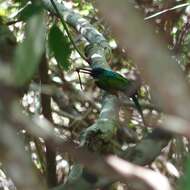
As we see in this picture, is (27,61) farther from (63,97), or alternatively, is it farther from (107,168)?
(63,97)

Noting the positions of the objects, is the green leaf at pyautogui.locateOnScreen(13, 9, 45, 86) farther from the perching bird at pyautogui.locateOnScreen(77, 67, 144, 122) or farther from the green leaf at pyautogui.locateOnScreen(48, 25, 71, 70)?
the perching bird at pyautogui.locateOnScreen(77, 67, 144, 122)

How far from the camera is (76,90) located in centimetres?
239

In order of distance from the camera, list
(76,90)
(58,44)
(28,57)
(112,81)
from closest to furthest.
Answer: (28,57) < (58,44) < (112,81) < (76,90)

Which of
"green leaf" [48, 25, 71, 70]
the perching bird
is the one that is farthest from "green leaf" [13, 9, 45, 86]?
the perching bird

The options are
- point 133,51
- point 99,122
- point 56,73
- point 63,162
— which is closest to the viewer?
point 133,51

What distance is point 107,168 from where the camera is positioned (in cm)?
35

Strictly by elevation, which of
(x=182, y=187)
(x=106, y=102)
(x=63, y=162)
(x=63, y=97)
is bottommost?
(x=63, y=162)

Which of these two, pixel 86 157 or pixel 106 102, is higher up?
pixel 86 157

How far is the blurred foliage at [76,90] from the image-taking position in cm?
67

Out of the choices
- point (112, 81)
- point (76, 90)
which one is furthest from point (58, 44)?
point (76, 90)

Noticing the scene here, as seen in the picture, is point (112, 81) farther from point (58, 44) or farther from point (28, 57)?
point (28, 57)

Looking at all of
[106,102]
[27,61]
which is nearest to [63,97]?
[106,102]

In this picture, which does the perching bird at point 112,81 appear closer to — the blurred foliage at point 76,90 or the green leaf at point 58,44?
the blurred foliage at point 76,90

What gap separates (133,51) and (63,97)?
Result: 2220 millimetres
